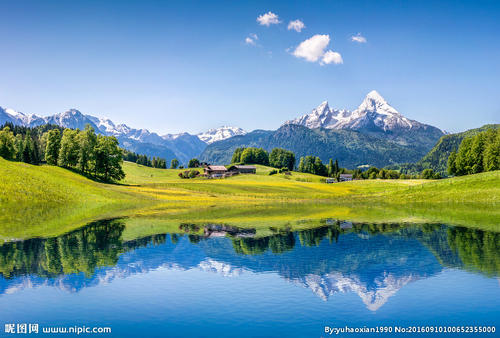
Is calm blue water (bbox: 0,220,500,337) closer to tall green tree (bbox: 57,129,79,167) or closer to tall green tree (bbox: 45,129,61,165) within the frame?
tall green tree (bbox: 57,129,79,167)

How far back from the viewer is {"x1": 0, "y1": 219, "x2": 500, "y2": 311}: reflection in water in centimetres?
2416

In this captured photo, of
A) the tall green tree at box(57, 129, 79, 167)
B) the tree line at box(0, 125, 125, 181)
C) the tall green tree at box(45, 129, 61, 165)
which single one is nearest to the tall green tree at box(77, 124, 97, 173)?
the tree line at box(0, 125, 125, 181)

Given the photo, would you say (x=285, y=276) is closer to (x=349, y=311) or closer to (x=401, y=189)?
(x=349, y=311)

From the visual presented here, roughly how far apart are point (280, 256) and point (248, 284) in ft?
26.0

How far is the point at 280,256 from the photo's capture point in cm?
3122

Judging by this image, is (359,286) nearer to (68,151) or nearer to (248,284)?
(248,284)

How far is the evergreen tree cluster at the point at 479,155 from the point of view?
122 meters

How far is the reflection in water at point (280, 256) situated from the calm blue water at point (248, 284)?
0.32ft

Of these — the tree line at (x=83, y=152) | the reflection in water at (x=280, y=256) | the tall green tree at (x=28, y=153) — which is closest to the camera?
the reflection in water at (x=280, y=256)

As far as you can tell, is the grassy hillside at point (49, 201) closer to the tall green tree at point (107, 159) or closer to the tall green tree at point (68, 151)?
the tall green tree at point (68, 151)

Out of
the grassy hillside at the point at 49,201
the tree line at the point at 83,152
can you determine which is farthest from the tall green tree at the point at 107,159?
the grassy hillside at the point at 49,201

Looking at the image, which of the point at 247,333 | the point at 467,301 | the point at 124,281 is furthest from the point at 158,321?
the point at 467,301

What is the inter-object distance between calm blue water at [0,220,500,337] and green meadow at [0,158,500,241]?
1199 cm

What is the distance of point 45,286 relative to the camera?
2280 centimetres
